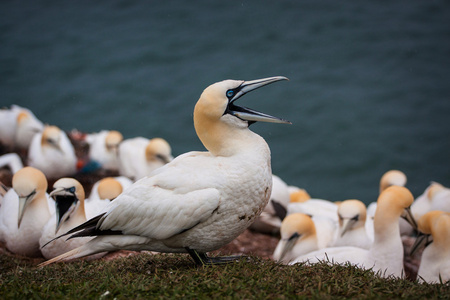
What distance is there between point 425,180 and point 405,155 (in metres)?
1.03

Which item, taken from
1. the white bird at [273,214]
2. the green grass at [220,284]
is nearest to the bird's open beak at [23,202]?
the green grass at [220,284]

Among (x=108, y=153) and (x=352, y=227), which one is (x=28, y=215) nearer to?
(x=352, y=227)

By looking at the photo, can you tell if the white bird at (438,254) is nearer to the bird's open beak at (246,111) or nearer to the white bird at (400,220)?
the white bird at (400,220)

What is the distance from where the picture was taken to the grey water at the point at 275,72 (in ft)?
52.3

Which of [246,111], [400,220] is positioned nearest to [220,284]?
[246,111]

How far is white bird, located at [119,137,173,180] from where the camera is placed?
31.2 ft

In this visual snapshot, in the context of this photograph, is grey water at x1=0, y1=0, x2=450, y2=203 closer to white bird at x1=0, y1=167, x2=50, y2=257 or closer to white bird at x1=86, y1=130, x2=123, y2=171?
white bird at x1=86, y1=130, x2=123, y2=171

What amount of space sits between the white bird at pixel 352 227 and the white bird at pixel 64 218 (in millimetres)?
3221

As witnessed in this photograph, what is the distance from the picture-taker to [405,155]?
15781mm

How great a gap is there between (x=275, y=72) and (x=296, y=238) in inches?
462

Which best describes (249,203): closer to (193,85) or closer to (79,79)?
(193,85)

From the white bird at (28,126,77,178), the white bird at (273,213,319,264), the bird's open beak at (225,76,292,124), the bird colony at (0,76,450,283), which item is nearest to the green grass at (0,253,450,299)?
the bird colony at (0,76,450,283)

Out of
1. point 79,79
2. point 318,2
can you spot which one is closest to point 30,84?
point 79,79

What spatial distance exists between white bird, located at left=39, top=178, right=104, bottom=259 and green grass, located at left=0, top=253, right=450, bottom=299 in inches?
54.1
